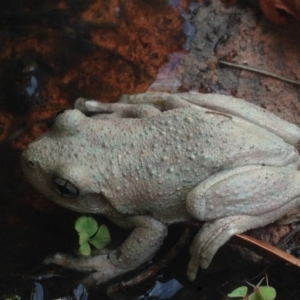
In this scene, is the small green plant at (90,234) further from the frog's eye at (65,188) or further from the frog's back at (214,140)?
the frog's back at (214,140)

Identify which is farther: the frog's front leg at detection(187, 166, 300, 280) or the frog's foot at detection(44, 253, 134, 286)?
the frog's foot at detection(44, 253, 134, 286)

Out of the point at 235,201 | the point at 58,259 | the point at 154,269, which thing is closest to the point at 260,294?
the point at 235,201

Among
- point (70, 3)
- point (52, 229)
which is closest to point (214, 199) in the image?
point (52, 229)

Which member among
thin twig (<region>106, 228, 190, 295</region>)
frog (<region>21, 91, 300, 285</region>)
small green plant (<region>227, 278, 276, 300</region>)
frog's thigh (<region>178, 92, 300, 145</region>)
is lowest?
thin twig (<region>106, 228, 190, 295</region>)

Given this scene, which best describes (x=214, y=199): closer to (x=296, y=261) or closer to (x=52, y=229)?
(x=296, y=261)

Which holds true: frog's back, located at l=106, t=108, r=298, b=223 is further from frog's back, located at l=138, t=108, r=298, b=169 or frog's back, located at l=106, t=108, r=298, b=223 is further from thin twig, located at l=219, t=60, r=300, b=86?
thin twig, located at l=219, t=60, r=300, b=86

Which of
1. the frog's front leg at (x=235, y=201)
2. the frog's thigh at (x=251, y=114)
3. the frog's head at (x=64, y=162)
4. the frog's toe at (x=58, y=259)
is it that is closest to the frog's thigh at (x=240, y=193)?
the frog's front leg at (x=235, y=201)

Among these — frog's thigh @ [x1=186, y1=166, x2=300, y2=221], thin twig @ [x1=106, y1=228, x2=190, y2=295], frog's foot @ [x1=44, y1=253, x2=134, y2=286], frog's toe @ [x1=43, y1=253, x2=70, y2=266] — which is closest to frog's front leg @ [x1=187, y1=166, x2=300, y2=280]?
frog's thigh @ [x1=186, y1=166, x2=300, y2=221]

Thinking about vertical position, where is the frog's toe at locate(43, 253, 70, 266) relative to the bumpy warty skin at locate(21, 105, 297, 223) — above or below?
below
